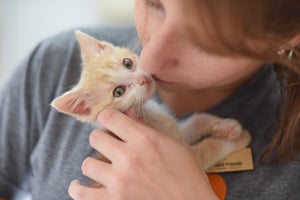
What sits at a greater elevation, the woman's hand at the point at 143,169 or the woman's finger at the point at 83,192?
the woman's hand at the point at 143,169

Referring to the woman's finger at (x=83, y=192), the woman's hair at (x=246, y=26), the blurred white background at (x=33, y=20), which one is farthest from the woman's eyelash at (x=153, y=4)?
the blurred white background at (x=33, y=20)

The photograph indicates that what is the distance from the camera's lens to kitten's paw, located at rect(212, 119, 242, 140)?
122 centimetres

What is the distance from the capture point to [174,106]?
1.39 metres

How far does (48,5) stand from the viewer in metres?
2.75

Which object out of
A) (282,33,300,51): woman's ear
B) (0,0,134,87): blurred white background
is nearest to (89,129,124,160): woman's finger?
(282,33,300,51): woman's ear

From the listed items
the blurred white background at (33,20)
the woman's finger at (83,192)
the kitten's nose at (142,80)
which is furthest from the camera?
the blurred white background at (33,20)

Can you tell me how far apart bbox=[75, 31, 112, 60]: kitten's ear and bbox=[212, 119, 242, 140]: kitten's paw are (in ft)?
1.34

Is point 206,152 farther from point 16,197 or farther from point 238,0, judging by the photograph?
point 16,197

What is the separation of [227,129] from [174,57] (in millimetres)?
335

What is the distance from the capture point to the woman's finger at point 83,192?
1.06 m

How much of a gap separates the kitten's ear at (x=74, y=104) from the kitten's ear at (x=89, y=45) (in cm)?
15

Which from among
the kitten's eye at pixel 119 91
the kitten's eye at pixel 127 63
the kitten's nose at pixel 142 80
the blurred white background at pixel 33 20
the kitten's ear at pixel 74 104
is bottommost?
the blurred white background at pixel 33 20

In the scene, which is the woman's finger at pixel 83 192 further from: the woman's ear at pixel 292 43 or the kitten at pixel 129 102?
the woman's ear at pixel 292 43

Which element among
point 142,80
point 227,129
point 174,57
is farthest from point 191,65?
point 227,129
